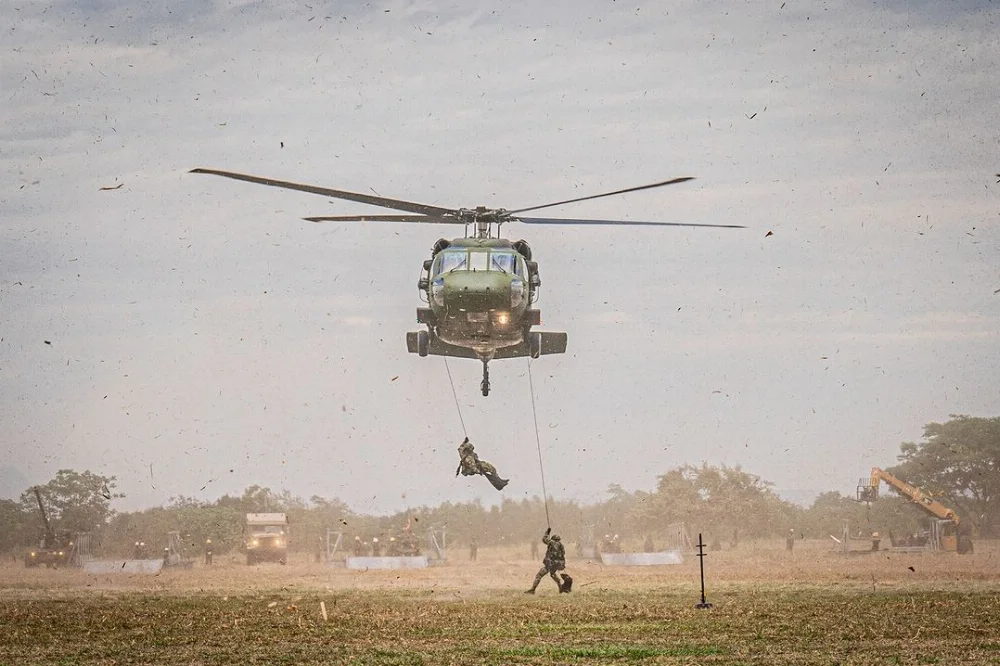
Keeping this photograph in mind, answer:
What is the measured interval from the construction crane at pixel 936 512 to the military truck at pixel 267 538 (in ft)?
108

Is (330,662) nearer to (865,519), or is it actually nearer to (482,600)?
(482,600)

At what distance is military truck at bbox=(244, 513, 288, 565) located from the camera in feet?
205

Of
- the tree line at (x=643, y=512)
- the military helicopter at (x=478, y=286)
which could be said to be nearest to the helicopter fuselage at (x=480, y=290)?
the military helicopter at (x=478, y=286)

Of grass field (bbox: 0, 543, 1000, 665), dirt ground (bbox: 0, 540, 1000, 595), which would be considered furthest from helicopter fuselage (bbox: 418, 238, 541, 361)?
dirt ground (bbox: 0, 540, 1000, 595)

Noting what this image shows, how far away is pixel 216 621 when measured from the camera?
26.6 metres

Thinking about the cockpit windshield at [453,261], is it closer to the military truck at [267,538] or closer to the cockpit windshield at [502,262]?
the cockpit windshield at [502,262]

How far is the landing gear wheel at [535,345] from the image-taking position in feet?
118

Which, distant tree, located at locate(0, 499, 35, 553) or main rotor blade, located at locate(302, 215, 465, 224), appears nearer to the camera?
main rotor blade, located at locate(302, 215, 465, 224)

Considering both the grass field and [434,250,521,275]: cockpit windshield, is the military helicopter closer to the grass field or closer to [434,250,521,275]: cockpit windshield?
[434,250,521,275]: cockpit windshield

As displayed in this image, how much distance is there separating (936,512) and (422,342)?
136 ft

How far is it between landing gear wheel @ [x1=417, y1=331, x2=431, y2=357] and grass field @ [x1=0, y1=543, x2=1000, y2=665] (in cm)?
735

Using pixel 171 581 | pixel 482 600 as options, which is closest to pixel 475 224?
pixel 482 600

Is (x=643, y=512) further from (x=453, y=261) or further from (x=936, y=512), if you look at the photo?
(x=453, y=261)

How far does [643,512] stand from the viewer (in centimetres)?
9369
